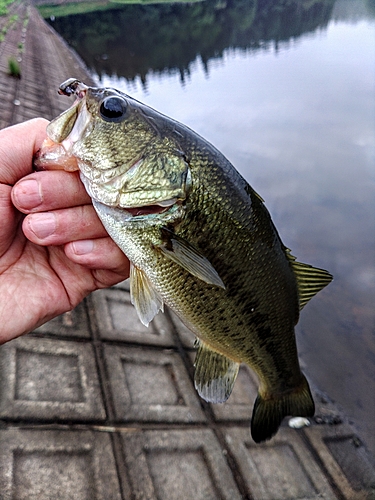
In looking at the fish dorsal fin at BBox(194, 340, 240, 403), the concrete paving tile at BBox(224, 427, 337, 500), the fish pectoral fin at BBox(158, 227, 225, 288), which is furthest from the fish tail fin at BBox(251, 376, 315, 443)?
the fish pectoral fin at BBox(158, 227, 225, 288)

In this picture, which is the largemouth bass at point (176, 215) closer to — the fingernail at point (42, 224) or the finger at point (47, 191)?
the finger at point (47, 191)

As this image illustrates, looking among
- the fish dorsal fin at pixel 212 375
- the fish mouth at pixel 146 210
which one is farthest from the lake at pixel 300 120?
the fish mouth at pixel 146 210

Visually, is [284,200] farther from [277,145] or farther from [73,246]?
[73,246]

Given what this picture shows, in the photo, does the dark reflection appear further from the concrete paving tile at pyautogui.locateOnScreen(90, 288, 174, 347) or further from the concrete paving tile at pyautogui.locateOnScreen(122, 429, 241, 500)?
the concrete paving tile at pyautogui.locateOnScreen(122, 429, 241, 500)

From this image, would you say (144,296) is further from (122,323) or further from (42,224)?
(122,323)

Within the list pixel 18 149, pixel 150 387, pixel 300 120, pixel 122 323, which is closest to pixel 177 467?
pixel 150 387

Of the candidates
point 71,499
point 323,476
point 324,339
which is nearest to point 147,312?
point 71,499

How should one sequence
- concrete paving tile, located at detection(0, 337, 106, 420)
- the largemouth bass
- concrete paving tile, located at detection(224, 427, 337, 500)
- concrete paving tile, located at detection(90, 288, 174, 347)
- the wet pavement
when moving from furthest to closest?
concrete paving tile, located at detection(90, 288, 174, 347), concrete paving tile, located at detection(224, 427, 337, 500), concrete paving tile, located at detection(0, 337, 106, 420), the wet pavement, the largemouth bass
